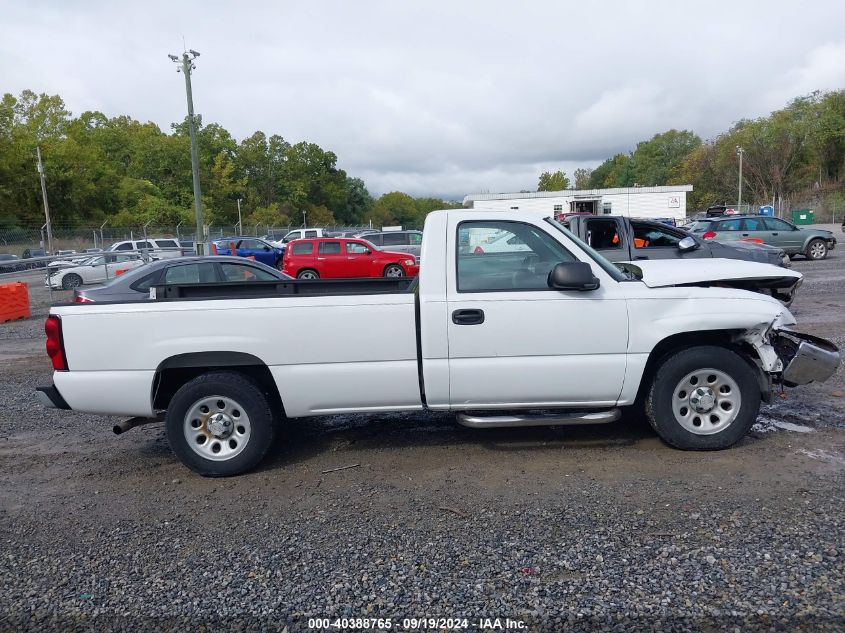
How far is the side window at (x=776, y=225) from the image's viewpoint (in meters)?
21.4

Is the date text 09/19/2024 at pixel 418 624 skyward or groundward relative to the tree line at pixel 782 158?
groundward

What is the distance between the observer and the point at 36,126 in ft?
206

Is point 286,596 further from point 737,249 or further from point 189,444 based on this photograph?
point 737,249

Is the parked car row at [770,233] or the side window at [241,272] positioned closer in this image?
the side window at [241,272]

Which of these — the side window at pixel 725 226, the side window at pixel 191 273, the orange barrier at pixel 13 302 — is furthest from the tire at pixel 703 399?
the side window at pixel 725 226

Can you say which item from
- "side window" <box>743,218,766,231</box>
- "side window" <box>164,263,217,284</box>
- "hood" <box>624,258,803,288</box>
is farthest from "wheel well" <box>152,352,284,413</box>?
"side window" <box>743,218,766,231</box>

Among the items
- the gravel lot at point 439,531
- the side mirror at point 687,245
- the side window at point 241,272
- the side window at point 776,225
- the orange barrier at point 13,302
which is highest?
the side window at point 776,225

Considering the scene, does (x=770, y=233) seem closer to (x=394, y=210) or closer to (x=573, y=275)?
(x=573, y=275)

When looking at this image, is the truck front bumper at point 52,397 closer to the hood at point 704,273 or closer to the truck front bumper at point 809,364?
the hood at point 704,273

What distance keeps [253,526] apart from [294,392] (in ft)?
3.36

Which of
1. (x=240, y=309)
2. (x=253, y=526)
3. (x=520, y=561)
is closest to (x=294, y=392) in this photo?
(x=240, y=309)

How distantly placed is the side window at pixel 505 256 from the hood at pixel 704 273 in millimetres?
757

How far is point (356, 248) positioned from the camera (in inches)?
861

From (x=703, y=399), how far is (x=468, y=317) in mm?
1887
